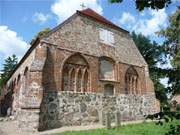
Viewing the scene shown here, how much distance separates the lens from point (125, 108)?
894 inches

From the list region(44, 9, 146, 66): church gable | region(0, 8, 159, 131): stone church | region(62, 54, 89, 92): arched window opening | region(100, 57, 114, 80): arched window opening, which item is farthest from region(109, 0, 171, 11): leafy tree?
region(100, 57, 114, 80): arched window opening

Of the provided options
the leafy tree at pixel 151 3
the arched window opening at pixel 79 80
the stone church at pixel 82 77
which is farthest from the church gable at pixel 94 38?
the leafy tree at pixel 151 3

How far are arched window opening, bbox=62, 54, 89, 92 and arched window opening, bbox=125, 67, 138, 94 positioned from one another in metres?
5.19

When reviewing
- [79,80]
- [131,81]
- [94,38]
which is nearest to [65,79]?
[79,80]

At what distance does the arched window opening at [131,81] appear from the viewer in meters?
24.1

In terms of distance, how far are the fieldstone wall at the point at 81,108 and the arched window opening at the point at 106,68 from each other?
1805 millimetres

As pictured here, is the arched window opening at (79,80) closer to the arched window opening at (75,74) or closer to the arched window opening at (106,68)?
the arched window opening at (75,74)

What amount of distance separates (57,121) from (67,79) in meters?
3.32

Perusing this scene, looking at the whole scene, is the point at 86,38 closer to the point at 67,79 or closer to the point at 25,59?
the point at 67,79

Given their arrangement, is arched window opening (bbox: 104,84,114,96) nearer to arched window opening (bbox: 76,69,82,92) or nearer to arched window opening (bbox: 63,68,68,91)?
arched window opening (bbox: 76,69,82,92)

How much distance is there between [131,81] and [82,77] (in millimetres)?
6362

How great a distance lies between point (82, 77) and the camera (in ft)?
66.6

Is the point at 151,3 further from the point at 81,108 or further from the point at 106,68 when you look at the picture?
the point at 106,68

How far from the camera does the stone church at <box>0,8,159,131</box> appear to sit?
16812mm
